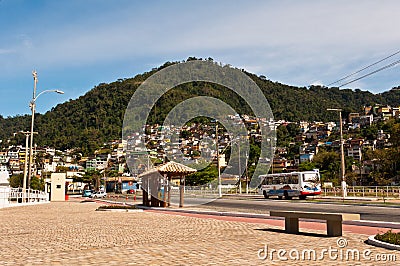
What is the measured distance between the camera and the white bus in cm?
3722

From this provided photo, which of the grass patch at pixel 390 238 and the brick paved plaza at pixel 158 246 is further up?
the grass patch at pixel 390 238

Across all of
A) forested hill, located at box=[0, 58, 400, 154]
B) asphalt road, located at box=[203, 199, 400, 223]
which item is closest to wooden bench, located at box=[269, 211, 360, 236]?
asphalt road, located at box=[203, 199, 400, 223]

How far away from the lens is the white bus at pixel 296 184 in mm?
37219

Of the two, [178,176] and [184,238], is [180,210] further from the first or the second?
[184,238]

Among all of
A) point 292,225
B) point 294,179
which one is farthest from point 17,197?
point 292,225

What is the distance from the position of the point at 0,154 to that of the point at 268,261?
179 meters

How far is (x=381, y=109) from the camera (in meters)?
143

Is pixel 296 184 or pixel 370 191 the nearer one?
pixel 296 184

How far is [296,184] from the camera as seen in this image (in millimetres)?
37719

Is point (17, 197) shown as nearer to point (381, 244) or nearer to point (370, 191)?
point (370, 191)

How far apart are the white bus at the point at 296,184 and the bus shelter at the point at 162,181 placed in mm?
14008

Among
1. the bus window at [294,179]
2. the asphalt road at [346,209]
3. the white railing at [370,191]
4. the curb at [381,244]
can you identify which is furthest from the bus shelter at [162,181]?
the curb at [381,244]

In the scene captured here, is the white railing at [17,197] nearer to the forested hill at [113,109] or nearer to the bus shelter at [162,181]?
the bus shelter at [162,181]

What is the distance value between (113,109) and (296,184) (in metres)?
111
